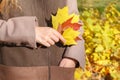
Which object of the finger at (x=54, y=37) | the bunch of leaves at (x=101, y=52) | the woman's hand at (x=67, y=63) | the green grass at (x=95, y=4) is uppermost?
the finger at (x=54, y=37)

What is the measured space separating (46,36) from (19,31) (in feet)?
0.49

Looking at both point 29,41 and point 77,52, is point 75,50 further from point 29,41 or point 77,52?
point 29,41

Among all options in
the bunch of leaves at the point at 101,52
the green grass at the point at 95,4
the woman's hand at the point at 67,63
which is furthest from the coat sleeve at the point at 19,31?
the green grass at the point at 95,4

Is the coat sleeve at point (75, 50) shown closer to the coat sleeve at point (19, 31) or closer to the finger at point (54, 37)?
the finger at point (54, 37)

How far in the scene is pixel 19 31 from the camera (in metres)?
2.28

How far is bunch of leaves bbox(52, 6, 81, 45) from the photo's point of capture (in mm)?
2359

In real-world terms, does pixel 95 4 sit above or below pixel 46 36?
below

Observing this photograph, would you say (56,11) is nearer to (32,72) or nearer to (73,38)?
(73,38)

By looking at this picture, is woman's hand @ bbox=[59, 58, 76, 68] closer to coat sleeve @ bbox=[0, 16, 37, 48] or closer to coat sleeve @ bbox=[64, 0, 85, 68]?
coat sleeve @ bbox=[64, 0, 85, 68]

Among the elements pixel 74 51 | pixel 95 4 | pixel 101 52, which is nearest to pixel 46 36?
pixel 74 51

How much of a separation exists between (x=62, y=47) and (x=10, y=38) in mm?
334

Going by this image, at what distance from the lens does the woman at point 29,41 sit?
2277 mm

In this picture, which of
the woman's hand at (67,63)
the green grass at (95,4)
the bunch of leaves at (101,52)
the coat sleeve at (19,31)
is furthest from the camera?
the green grass at (95,4)

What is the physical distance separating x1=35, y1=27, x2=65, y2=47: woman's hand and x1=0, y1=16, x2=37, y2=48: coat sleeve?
1.3 inches
